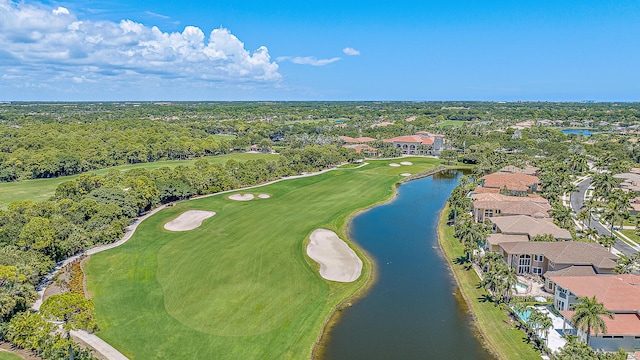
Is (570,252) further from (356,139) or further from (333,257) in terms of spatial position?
(356,139)

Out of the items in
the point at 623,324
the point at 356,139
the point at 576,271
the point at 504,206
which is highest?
the point at 356,139

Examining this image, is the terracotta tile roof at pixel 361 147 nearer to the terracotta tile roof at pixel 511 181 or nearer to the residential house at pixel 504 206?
the terracotta tile roof at pixel 511 181

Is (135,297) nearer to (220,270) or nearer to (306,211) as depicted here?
(220,270)

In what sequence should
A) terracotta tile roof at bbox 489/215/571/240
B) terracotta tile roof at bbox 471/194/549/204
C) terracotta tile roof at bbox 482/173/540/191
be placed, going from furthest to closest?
terracotta tile roof at bbox 482/173/540/191, terracotta tile roof at bbox 471/194/549/204, terracotta tile roof at bbox 489/215/571/240

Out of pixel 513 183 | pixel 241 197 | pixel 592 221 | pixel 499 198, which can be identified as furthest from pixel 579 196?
pixel 241 197

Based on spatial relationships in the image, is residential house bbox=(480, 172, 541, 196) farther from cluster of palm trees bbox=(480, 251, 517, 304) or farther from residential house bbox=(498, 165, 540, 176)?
cluster of palm trees bbox=(480, 251, 517, 304)

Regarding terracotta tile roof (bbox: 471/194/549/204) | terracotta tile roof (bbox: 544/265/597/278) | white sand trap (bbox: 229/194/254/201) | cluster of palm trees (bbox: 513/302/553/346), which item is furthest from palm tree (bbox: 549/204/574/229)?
white sand trap (bbox: 229/194/254/201)

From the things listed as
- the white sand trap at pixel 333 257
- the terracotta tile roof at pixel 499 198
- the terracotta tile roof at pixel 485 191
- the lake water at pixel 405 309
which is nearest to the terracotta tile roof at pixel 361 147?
the terracotta tile roof at pixel 485 191
